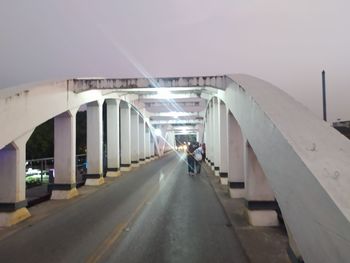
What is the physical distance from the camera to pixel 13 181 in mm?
11469

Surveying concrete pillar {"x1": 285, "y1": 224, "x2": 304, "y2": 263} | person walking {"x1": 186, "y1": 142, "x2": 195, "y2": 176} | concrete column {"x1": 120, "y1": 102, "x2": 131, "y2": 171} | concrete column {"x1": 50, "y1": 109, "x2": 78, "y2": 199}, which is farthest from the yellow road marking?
concrete column {"x1": 120, "y1": 102, "x2": 131, "y2": 171}

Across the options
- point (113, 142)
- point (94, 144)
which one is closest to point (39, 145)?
point (113, 142)

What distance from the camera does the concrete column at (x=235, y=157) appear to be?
14617mm

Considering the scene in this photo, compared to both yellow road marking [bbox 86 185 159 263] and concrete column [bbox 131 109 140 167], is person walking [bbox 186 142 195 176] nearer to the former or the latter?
concrete column [bbox 131 109 140 167]

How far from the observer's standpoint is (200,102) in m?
38.1

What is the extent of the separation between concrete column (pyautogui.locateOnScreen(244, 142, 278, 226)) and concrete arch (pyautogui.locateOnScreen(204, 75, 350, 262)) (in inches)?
84.7

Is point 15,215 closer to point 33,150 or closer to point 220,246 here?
point 220,246

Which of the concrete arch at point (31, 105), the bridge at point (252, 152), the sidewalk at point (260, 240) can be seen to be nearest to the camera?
the bridge at point (252, 152)

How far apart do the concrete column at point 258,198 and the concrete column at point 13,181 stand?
273 inches

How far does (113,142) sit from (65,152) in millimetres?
8484

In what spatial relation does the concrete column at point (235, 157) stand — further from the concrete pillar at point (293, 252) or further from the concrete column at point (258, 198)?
the concrete pillar at point (293, 252)

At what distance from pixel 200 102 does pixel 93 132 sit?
760 inches

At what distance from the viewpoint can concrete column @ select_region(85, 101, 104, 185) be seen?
2028 centimetres

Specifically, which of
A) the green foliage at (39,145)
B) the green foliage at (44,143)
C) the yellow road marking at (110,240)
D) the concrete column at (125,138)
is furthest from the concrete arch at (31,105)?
the green foliage at (39,145)
